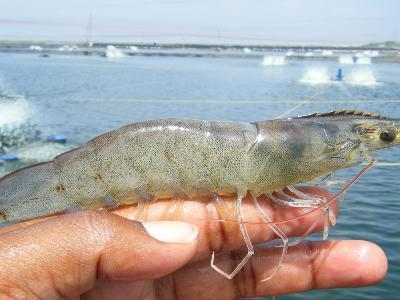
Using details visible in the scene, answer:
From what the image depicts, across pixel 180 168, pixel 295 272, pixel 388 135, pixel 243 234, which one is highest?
pixel 388 135

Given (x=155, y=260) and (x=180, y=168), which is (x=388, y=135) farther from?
(x=155, y=260)

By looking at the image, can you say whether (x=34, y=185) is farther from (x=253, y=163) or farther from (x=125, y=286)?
(x=253, y=163)

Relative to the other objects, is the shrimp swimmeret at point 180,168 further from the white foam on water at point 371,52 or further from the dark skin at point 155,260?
the white foam on water at point 371,52

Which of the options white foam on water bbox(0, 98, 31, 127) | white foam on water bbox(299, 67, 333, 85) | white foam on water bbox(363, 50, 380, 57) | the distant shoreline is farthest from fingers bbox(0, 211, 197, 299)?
white foam on water bbox(363, 50, 380, 57)

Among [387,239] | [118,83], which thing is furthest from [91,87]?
[387,239]

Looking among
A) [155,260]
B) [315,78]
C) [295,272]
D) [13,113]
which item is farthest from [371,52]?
[155,260]

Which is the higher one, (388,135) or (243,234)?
(388,135)

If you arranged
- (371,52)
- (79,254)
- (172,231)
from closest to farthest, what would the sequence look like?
(79,254) < (172,231) < (371,52)
